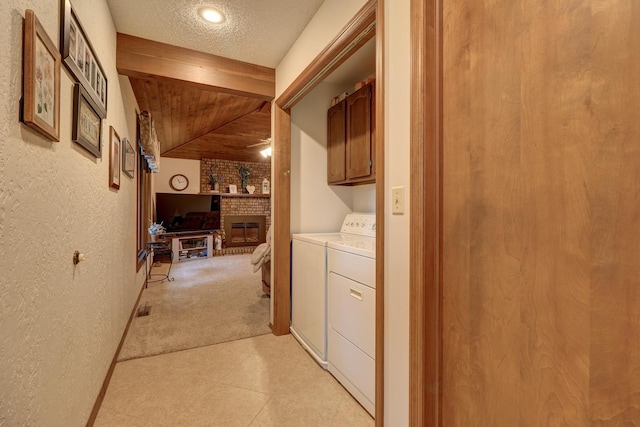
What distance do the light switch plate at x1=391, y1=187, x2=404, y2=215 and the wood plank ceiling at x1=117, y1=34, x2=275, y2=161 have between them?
1.86 meters

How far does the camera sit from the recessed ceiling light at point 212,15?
1820 mm

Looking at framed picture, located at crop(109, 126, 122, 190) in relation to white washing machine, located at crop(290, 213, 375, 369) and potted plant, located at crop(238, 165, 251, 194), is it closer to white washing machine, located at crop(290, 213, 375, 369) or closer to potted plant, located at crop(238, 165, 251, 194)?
white washing machine, located at crop(290, 213, 375, 369)

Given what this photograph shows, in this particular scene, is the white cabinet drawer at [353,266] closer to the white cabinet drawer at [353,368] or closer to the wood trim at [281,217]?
the white cabinet drawer at [353,368]

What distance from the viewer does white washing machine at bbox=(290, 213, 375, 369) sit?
2.05m


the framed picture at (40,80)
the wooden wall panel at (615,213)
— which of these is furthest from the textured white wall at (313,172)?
the wooden wall panel at (615,213)

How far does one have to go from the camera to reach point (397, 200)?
1.13 metres

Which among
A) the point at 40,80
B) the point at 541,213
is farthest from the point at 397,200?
the point at 40,80

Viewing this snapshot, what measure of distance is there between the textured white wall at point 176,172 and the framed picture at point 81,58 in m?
5.57

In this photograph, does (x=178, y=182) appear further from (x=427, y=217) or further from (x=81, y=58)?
(x=427, y=217)

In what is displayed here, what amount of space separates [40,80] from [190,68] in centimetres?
159

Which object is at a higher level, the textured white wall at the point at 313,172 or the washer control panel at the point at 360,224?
the textured white wall at the point at 313,172

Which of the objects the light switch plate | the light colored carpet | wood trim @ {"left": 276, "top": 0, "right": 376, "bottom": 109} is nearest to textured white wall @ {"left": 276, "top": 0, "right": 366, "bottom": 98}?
wood trim @ {"left": 276, "top": 0, "right": 376, "bottom": 109}

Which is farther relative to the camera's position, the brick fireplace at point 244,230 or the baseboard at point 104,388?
the brick fireplace at point 244,230

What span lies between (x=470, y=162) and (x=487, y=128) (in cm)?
11
